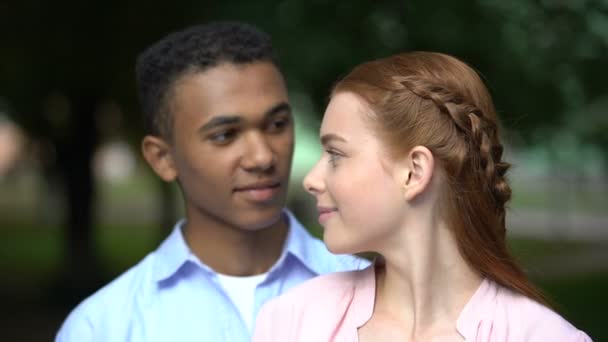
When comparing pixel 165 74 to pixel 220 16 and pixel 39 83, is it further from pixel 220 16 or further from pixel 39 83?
pixel 39 83

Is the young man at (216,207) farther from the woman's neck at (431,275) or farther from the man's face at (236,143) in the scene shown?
the woman's neck at (431,275)

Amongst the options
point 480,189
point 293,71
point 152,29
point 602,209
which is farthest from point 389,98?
point 602,209

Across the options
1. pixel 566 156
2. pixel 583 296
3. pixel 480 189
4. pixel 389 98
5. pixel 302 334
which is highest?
pixel 389 98

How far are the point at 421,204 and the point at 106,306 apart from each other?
1.27 m

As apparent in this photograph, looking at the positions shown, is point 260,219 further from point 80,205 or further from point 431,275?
point 80,205

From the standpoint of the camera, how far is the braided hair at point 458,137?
238cm

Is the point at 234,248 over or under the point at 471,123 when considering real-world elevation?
under

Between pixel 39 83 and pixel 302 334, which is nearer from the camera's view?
pixel 302 334

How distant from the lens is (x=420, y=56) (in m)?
2.48

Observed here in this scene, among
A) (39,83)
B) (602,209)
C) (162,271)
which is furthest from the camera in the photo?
(602,209)

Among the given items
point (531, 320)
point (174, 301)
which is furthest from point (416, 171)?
point (174, 301)

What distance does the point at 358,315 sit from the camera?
8.11 feet

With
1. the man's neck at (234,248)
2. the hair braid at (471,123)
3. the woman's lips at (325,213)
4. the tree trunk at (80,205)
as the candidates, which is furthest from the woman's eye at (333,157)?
the tree trunk at (80,205)

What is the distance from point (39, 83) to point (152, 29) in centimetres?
249
